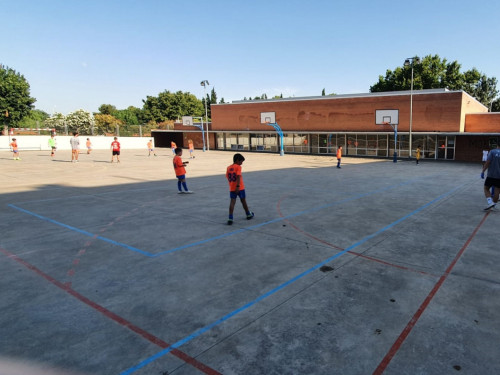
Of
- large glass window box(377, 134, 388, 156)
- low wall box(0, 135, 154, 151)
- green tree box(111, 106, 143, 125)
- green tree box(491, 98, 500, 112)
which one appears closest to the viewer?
large glass window box(377, 134, 388, 156)

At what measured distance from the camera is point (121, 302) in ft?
15.7

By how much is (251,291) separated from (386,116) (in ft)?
108

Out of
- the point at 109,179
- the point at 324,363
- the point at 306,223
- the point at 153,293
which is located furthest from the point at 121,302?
the point at 109,179

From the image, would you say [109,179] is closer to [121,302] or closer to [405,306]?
[121,302]

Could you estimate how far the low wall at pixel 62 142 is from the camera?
4166 centimetres

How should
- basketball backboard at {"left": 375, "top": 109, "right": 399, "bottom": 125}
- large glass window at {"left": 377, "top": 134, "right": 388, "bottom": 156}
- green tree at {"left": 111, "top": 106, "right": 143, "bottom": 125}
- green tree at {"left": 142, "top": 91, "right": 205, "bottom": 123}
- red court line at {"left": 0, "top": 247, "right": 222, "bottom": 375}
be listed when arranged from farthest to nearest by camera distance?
1. green tree at {"left": 111, "top": 106, "right": 143, "bottom": 125}
2. green tree at {"left": 142, "top": 91, "right": 205, "bottom": 123}
3. large glass window at {"left": 377, "top": 134, "right": 388, "bottom": 156}
4. basketball backboard at {"left": 375, "top": 109, "right": 399, "bottom": 125}
5. red court line at {"left": 0, "top": 247, "right": 222, "bottom": 375}

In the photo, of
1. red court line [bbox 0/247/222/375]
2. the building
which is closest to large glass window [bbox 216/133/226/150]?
the building

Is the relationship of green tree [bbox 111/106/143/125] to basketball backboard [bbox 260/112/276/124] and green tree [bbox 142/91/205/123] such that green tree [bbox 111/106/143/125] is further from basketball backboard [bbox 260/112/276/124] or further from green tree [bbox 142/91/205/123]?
basketball backboard [bbox 260/112/276/124]

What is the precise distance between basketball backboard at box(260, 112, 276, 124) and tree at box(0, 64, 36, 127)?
124 feet

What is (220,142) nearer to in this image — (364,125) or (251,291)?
(364,125)

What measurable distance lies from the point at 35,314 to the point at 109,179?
1446 cm

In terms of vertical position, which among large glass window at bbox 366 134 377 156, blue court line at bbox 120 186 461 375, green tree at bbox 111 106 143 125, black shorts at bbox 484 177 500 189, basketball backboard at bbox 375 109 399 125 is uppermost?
green tree at bbox 111 106 143 125

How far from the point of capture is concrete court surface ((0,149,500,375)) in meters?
3.59

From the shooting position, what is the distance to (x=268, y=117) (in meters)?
43.5
